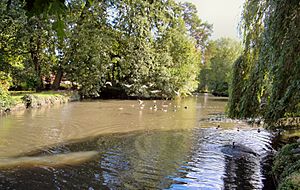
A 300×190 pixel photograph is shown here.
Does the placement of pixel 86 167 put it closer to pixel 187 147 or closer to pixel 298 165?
pixel 187 147

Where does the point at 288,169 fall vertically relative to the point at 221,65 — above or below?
below

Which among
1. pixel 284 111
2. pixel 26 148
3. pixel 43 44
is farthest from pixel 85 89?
pixel 284 111

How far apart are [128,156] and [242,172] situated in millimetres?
2990

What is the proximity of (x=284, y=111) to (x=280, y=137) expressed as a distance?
252 inches

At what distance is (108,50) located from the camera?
1137 inches

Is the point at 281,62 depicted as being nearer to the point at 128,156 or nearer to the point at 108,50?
the point at 128,156

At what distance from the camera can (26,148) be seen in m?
9.16

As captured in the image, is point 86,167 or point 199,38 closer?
point 86,167

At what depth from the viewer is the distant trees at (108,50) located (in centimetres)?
2222

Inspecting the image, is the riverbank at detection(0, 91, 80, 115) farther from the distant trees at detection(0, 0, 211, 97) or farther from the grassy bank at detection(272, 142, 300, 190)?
the grassy bank at detection(272, 142, 300, 190)

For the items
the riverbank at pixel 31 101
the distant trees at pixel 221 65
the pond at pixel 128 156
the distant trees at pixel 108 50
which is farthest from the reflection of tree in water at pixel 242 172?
the distant trees at pixel 221 65

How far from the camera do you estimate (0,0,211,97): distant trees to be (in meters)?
22.2

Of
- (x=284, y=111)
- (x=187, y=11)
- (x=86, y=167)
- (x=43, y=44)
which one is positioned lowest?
(x=86, y=167)

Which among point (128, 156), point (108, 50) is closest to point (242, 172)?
point (128, 156)
